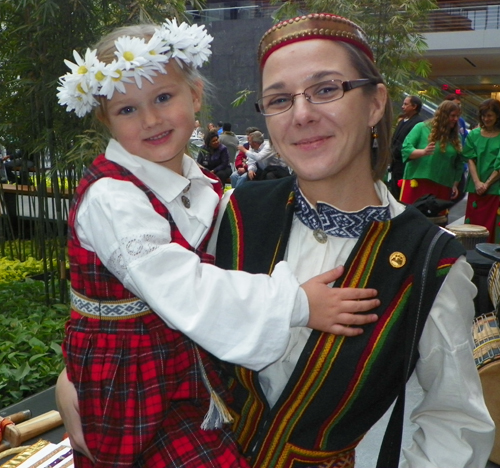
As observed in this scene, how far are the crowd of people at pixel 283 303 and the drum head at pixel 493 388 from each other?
1.85 meters

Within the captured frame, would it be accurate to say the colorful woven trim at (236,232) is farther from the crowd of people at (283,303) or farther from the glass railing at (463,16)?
the glass railing at (463,16)

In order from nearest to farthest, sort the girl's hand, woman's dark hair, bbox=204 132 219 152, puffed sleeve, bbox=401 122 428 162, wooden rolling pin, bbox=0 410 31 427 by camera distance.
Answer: the girl's hand < wooden rolling pin, bbox=0 410 31 427 < puffed sleeve, bbox=401 122 428 162 < woman's dark hair, bbox=204 132 219 152

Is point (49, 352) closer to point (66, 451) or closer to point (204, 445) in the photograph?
point (66, 451)

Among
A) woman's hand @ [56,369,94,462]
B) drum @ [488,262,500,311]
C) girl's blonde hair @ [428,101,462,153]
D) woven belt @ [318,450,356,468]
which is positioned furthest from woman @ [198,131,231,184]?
woven belt @ [318,450,356,468]

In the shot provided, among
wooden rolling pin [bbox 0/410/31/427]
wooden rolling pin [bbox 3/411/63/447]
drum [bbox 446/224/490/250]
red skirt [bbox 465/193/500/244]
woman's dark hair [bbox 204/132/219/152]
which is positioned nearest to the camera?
wooden rolling pin [bbox 3/411/63/447]

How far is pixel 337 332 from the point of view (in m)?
1.26

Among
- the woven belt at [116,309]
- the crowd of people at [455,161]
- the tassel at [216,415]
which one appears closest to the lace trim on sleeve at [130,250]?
the woven belt at [116,309]

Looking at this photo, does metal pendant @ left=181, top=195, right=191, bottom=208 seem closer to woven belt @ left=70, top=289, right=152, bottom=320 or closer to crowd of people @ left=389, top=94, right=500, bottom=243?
woven belt @ left=70, top=289, right=152, bottom=320

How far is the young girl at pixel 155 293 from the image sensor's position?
128 centimetres

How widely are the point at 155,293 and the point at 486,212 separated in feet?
20.9

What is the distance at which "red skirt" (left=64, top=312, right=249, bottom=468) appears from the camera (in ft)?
4.77

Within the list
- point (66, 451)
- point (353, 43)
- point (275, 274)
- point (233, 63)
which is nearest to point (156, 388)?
point (275, 274)

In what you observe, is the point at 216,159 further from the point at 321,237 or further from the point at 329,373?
the point at 329,373

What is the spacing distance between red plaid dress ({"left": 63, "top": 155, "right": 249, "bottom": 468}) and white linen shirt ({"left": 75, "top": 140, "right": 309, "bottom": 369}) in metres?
0.07
